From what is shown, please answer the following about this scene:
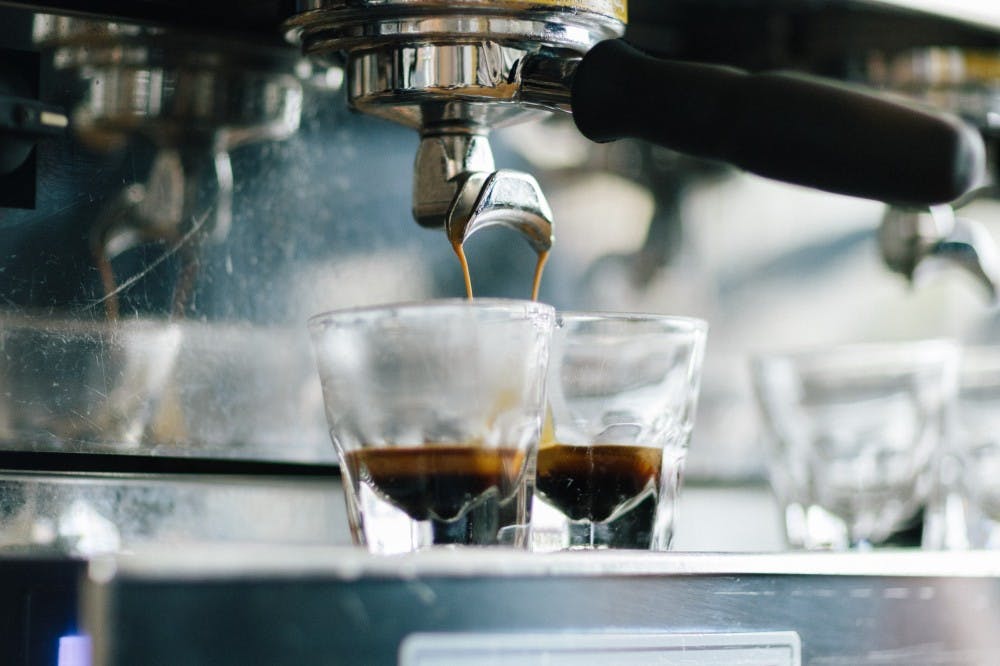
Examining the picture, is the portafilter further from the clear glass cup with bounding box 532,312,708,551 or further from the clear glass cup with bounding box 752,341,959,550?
the clear glass cup with bounding box 752,341,959,550

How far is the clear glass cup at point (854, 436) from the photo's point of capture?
63 cm

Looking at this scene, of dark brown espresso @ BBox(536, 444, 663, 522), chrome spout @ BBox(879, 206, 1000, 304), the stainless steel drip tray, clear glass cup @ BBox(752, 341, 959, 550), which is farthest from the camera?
chrome spout @ BBox(879, 206, 1000, 304)

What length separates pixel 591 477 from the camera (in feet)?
1.50

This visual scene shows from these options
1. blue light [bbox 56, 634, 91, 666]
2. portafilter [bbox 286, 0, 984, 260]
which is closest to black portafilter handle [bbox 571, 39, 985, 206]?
portafilter [bbox 286, 0, 984, 260]

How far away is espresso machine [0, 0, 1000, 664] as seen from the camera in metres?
0.34

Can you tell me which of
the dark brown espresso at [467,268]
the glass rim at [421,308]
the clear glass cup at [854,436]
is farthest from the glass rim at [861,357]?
the glass rim at [421,308]

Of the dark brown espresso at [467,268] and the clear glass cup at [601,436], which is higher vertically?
the dark brown espresso at [467,268]

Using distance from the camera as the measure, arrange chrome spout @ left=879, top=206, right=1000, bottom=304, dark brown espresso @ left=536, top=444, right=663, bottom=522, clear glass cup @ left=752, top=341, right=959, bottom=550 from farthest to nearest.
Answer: chrome spout @ left=879, top=206, right=1000, bottom=304 < clear glass cup @ left=752, top=341, right=959, bottom=550 < dark brown espresso @ left=536, top=444, right=663, bottom=522

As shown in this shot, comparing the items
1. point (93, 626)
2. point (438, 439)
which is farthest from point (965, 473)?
point (93, 626)

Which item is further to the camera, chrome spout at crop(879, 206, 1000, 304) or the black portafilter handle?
chrome spout at crop(879, 206, 1000, 304)

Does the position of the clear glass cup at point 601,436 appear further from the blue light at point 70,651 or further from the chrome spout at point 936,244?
the chrome spout at point 936,244

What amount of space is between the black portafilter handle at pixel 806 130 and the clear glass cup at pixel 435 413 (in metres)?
0.07

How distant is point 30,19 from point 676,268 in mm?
355

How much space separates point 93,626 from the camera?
0.99ft
